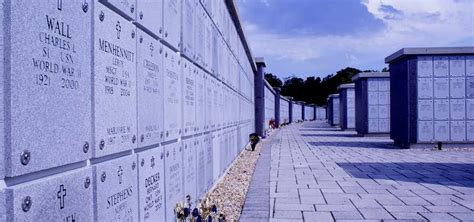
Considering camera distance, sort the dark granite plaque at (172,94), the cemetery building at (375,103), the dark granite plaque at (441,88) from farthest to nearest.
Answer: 1. the cemetery building at (375,103)
2. the dark granite plaque at (441,88)
3. the dark granite plaque at (172,94)

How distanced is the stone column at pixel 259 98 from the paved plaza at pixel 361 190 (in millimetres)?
11087

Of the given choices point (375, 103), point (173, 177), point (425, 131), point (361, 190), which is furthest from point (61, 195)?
point (375, 103)

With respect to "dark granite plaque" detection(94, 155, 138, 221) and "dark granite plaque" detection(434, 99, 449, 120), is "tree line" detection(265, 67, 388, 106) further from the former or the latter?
"dark granite plaque" detection(94, 155, 138, 221)

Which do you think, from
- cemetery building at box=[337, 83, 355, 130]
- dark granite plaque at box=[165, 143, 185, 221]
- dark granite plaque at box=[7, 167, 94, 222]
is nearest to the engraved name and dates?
dark granite plaque at box=[7, 167, 94, 222]

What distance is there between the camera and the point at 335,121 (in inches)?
1660

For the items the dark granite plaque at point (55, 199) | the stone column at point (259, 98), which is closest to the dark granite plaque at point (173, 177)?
the dark granite plaque at point (55, 199)

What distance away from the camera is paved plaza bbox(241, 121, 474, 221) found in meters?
5.55

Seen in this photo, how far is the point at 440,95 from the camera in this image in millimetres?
15234

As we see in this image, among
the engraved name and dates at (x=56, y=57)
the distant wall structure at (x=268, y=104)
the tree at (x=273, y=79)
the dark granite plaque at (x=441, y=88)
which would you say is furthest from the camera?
the tree at (x=273, y=79)

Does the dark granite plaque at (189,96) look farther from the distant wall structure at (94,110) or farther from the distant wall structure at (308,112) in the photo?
the distant wall structure at (308,112)

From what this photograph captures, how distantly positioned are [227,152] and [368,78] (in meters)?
15.7

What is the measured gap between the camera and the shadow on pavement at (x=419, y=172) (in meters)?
8.22

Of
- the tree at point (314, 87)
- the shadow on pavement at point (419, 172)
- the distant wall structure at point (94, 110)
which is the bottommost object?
the shadow on pavement at point (419, 172)

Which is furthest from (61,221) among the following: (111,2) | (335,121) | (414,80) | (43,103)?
(335,121)
